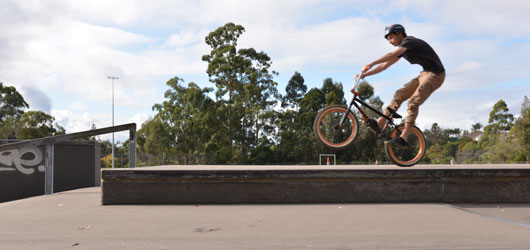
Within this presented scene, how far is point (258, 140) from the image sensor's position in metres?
48.7

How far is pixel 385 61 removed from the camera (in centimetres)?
588

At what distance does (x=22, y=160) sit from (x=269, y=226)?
1169cm

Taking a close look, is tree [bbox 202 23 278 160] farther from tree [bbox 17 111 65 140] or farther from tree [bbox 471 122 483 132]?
tree [bbox 471 122 483 132]

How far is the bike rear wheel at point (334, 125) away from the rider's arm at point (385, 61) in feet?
2.67

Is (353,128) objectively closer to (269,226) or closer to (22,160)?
(269,226)

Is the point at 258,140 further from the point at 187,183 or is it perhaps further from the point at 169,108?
the point at 187,183

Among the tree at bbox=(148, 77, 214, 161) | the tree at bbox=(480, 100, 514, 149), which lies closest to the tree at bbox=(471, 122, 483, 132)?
the tree at bbox=(480, 100, 514, 149)

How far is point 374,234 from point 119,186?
15.3ft

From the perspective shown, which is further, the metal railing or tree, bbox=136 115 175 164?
tree, bbox=136 115 175 164

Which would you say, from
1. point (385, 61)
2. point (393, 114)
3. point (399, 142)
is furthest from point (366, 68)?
point (399, 142)

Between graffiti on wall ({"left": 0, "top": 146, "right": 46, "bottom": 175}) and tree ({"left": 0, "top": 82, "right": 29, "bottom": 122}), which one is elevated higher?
tree ({"left": 0, "top": 82, "right": 29, "bottom": 122})

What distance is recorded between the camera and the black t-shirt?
6004 mm

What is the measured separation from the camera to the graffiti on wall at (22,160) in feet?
40.6

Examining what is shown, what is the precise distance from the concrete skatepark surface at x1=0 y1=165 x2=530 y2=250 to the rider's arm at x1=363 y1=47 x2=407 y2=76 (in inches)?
91.1
